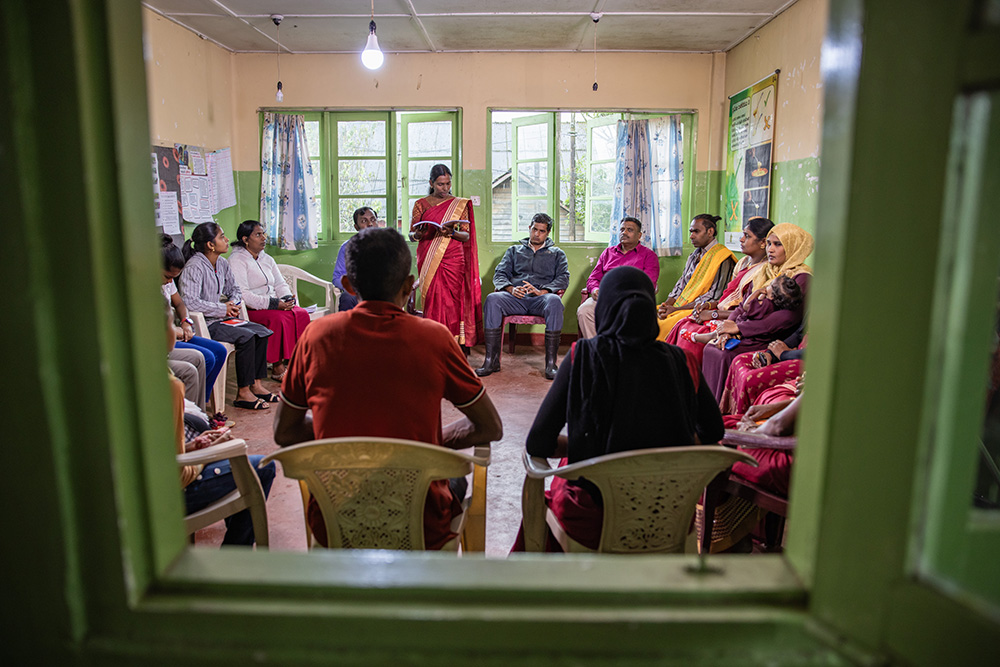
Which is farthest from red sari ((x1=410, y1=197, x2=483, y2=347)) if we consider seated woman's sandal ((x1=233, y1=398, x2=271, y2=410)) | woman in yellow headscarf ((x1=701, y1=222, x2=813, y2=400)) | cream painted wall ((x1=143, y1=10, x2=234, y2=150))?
woman in yellow headscarf ((x1=701, y1=222, x2=813, y2=400))

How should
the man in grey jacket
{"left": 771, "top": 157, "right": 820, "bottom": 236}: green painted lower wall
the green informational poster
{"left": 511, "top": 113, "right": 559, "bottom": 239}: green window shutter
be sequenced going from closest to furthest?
{"left": 771, "top": 157, "right": 820, "bottom": 236}: green painted lower wall → the green informational poster → the man in grey jacket → {"left": 511, "top": 113, "right": 559, "bottom": 239}: green window shutter

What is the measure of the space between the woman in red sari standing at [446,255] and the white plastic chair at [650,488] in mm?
3659

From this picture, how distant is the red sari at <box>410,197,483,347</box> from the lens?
495cm

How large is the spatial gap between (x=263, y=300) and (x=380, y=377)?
3.39 m

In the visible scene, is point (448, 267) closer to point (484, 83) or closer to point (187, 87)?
point (484, 83)

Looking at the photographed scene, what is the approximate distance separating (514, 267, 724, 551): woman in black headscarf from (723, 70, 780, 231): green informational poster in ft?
11.6

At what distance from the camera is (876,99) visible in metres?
0.51

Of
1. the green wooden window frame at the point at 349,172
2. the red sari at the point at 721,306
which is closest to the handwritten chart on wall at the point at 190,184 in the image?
the green wooden window frame at the point at 349,172

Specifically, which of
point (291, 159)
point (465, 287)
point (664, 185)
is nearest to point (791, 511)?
point (465, 287)

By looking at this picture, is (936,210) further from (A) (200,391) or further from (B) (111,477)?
(A) (200,391)

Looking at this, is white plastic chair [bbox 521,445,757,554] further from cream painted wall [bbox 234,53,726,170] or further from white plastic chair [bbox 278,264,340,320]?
cream painted wall [bbox 234,53,726,170]

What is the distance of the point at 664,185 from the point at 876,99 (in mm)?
5224

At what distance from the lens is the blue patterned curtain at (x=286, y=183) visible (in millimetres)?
5586

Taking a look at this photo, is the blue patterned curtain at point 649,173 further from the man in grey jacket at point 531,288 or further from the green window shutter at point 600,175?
the man in grey jacket at point 531,288
